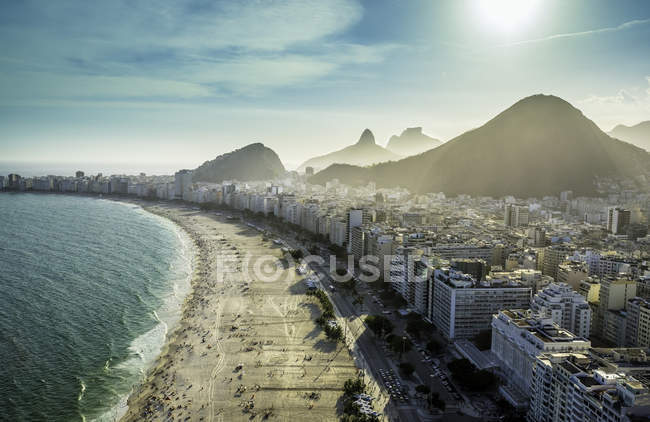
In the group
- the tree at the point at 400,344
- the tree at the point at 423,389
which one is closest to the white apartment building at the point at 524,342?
A: the tree at the point at 423,389

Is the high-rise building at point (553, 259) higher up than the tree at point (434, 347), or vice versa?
the high-rise building at point (553, 259)

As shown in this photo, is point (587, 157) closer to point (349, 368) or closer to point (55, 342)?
point (349, 368)

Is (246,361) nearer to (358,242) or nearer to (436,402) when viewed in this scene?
(436,402)

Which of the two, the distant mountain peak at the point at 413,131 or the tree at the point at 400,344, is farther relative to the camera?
the distant mountain peak at the point at 413,131

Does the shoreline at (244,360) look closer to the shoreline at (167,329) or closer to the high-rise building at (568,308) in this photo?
the shoreline at (167,329)

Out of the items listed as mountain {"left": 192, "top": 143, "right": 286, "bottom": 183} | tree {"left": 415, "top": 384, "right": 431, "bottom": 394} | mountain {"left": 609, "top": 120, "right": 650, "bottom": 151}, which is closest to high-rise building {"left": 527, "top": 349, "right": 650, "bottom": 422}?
tree {"left": 415, "top": 384, "right": 431, "bottom": 394}

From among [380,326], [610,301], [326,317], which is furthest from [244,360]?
[610,301]
